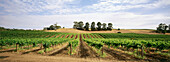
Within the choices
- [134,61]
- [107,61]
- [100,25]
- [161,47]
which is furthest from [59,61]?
[100,25]

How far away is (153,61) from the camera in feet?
32.7

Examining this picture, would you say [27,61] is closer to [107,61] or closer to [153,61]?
[107,61]

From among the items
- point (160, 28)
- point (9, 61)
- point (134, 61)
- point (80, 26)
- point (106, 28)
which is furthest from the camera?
point (80, 26)

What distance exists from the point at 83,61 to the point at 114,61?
3.69 metres

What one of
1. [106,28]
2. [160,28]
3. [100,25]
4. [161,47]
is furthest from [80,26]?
[161,47]

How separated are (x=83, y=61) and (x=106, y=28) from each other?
108 meters

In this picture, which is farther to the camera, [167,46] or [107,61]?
[167,46]

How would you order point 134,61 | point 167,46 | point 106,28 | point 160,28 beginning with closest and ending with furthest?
point 134,61 < point 167,46 < point 160,28 < point 106,28

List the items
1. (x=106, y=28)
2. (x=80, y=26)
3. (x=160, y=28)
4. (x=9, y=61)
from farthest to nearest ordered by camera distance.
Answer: (x=80, y=26) → (x=106, y=28) → (x=160, y=28) → (x=9, y=61)

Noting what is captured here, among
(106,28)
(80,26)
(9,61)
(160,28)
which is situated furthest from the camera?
(80,26)

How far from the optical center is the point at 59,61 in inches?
367

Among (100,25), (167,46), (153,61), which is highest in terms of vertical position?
(100,25)

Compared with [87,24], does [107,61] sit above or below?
below

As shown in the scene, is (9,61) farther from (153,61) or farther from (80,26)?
(80,26)
